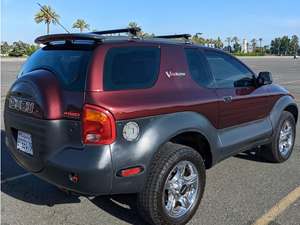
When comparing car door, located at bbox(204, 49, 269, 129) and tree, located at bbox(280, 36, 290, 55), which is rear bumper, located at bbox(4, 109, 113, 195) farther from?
tree, located at bbox(280, 36, 290, 55)

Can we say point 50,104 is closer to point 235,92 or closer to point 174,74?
point 174,74

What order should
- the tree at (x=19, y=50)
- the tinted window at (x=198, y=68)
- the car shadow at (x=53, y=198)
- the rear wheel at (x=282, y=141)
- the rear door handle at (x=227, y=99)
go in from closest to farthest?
the car shadow at (x=53, y=198) → the tinted window at (x=198, y=68) → the rear door handle at (x=227, y=99) → the rear wheel at (x=282, y=141) → the tree at (x=19, y=50)

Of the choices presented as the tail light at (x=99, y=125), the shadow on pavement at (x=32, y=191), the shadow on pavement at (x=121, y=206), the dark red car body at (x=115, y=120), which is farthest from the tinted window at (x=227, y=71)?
the shadow on pavement at (x=32, y=191)

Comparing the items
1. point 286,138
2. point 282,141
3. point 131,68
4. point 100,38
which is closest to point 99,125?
point 131,68

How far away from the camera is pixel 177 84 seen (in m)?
4.02

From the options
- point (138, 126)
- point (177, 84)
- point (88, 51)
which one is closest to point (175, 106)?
point (177, 84)

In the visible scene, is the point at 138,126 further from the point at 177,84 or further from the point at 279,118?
the point at 279,118

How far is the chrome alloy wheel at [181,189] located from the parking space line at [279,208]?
65cm

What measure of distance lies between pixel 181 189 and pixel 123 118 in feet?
3.38

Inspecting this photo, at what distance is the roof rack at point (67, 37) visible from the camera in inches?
145

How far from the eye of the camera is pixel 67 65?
3.68 meters

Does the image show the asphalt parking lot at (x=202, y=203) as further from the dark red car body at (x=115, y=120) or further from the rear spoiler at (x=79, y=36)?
the rear spoiler at (x=79, y=36)

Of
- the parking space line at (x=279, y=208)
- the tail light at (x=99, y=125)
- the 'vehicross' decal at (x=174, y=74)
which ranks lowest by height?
the parking space line at (x=279, y=208)

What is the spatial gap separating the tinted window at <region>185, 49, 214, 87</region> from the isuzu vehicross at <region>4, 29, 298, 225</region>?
1 centimetres
